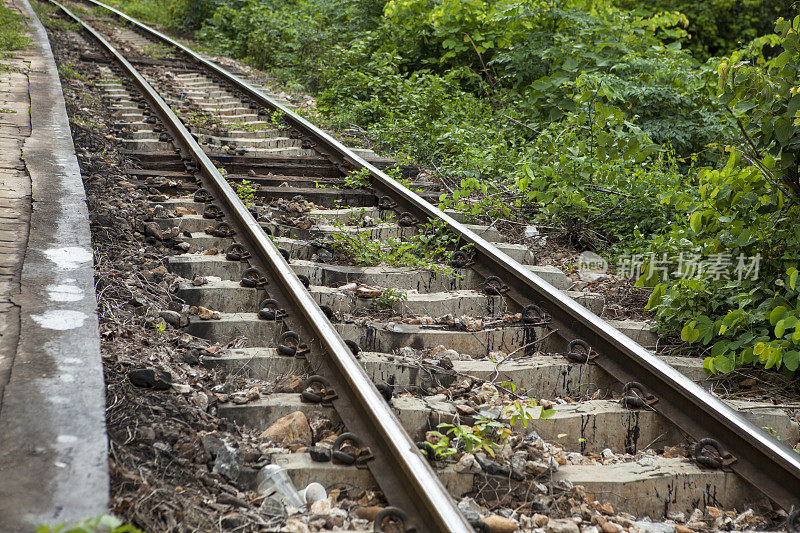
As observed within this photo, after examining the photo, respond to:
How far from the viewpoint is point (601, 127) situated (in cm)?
630

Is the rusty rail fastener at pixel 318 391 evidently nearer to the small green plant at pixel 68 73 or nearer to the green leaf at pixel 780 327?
the green leaf at pixel 780 327

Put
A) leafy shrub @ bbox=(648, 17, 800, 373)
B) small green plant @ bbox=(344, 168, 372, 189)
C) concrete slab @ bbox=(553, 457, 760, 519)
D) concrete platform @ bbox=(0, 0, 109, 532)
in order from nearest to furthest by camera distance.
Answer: concrete platform @ bbox=(0, 0, 109, 532)
concrete slab @ bbox=(553, 457, 760, 519)
leafy shrub @ bbox=(648, 17, 800, 373)
small green plant @ bbox=(344, 168, 372, 189)

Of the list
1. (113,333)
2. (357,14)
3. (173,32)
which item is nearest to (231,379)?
(113,333)

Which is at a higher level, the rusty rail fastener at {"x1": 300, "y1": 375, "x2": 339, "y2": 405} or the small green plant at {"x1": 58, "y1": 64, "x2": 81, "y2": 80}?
the small green plant at {"x1": 58, "y1": 64, "x2": 81, "y2": 80}

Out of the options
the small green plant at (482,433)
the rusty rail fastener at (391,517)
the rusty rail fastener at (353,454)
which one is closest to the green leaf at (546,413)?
the small green plant at (482,433)

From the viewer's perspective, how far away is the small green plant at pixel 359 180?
21.6 feet

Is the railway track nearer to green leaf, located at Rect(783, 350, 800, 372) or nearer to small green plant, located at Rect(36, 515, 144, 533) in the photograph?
green leaf, located at Rect(783, 350, 800, 372)

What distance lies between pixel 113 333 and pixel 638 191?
4.63 meters

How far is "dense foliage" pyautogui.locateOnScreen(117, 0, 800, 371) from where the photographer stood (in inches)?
167

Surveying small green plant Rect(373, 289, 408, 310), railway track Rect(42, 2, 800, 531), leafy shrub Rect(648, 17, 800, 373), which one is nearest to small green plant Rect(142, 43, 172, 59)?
railway track Rect(42, 2, 800, 531)

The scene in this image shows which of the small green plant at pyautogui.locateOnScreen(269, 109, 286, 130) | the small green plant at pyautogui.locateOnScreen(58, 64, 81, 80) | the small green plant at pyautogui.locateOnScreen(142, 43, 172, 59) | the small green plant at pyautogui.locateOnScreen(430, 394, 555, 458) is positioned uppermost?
the small green plant at pyautogui.locateOnScreen(142, 43, 172, 59)

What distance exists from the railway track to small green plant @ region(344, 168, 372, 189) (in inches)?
5.3

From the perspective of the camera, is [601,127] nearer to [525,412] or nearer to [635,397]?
[635,397]

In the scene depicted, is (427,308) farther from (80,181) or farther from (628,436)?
(80,181)
